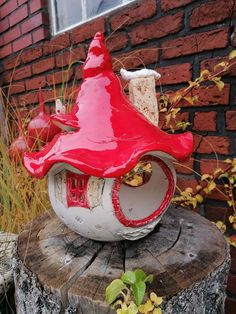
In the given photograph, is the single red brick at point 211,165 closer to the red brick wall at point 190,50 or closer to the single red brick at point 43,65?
the red brick wall at point 190,50

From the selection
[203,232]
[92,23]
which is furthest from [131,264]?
[92,23]

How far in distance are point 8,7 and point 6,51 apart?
29cm

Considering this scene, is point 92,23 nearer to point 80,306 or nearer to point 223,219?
point 223,219

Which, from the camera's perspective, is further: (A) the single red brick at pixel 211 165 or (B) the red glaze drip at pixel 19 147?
(B) the red glaze drip at pixel 19 147

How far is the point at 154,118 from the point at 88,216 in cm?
36

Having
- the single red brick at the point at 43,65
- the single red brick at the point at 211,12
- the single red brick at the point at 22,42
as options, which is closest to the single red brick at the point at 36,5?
the single red brick at the point at 22,42

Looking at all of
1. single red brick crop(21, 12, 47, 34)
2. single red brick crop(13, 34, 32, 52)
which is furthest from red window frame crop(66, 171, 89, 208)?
single red brick crop(13, 34, 32, 52)

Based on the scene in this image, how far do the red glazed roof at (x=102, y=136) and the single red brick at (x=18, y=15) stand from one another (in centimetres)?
151

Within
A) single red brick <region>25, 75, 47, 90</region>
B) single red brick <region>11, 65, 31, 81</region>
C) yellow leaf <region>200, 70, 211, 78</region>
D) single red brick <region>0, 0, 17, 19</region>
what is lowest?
yellow leaf <region>200, 70, 211, 78</region>

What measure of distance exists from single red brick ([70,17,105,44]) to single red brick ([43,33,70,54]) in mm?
55

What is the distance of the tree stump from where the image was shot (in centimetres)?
70

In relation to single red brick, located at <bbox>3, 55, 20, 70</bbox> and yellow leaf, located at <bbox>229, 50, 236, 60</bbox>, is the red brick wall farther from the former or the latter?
single red brick, located at <bbox>3, 55, 20, 70</bbox>

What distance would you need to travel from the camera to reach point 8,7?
2.19m

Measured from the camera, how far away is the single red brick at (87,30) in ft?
5.16
